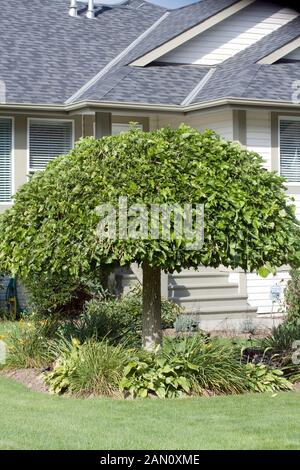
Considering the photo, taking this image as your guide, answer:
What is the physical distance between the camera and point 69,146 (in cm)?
2020

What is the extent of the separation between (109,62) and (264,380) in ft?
38.1

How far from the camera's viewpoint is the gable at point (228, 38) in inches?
824

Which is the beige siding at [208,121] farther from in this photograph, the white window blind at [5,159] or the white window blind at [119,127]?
the white window blind at [5,159]

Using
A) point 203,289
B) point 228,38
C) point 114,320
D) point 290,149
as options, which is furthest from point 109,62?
point 114,320

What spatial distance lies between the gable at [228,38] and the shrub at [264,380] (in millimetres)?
10660

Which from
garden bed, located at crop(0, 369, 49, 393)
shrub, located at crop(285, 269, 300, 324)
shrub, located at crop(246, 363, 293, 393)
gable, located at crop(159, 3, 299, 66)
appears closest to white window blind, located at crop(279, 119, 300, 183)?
gable, located at crop(159, 3, 299, 66)

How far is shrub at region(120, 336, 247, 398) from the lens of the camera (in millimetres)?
10759

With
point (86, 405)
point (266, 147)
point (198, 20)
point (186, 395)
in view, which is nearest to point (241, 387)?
point (186, 395)

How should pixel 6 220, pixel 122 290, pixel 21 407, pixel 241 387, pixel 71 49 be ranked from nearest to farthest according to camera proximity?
pixel 21 407 < pixel 241 387 < pixel 6 220 < pixel 122 290 < pixel 71 49

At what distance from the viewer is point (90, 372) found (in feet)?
35.7

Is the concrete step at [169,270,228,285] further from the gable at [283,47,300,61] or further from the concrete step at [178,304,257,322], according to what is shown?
the gable at [283,47,300,61]

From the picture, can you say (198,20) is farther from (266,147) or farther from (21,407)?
(21,407)

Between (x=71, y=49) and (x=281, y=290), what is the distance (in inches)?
281

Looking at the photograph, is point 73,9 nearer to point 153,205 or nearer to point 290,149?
point 290,149
